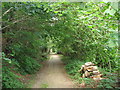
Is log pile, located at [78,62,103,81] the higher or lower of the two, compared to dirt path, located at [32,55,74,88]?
higher

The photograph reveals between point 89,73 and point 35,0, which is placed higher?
point 35,0

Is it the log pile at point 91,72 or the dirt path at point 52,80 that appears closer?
the dirt path at point 52,80

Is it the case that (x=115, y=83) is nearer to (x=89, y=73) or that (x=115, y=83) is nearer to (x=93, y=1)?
(x=89, y=73)

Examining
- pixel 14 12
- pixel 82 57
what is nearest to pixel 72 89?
pixel 14 12

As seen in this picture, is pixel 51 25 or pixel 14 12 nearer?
pixel 14 12

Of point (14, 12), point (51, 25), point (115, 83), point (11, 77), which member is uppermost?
point (14, 12)

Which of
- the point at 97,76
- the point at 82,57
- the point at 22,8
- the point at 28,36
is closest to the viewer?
the point at 22,8

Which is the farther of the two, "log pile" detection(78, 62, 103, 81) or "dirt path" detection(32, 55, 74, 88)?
"log pile" detection(78, 62, 103, 81)

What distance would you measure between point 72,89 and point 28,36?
12.1 ft

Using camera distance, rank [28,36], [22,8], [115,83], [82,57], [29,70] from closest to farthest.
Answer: [22,8]
[115,83]
[28,36]
[29,70]
[82,57]

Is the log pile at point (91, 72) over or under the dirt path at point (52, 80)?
over

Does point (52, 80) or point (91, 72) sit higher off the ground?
point (91, 72)

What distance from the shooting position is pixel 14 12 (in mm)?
5113

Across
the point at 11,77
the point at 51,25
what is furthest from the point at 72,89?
the point at 51,25
